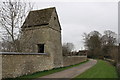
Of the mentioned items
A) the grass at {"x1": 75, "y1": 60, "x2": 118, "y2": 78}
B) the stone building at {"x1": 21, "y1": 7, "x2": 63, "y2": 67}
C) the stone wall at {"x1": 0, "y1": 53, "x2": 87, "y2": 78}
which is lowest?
the grass at {"x1": 75, "y1": 60, "x2": 118, "y2": 78}

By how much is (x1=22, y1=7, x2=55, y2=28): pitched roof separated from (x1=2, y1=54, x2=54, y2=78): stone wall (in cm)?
540

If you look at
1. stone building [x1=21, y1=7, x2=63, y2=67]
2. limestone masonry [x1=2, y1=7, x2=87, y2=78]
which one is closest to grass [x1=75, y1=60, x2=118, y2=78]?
limestone masonry [x1=2, y1=7, x2=87, y2=78]

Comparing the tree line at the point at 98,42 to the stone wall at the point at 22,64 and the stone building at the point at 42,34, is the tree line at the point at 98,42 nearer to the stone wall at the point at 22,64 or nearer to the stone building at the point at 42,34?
the stone building at the point at 42,34

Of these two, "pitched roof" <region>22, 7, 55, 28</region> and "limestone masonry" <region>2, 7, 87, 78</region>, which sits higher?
"pitched roof" <region>22, 7, 55, 28</region>

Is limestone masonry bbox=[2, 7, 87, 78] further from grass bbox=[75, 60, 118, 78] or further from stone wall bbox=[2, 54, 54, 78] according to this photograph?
grass bbox=[75, 60, 118, 78]

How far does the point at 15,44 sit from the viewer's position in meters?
18.3

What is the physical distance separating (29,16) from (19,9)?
3.91 meters

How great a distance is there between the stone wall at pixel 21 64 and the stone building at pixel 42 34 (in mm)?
2852

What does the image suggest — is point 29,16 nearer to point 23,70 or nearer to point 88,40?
point 23,70

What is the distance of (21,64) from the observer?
13977mm

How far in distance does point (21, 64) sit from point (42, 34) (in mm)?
7843

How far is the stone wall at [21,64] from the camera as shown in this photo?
40.2 feet

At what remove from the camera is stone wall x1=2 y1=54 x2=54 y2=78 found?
12.3 meters

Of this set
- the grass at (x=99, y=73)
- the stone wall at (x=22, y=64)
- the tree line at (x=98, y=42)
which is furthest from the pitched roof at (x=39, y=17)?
the tree line at (x=98, y=42)
